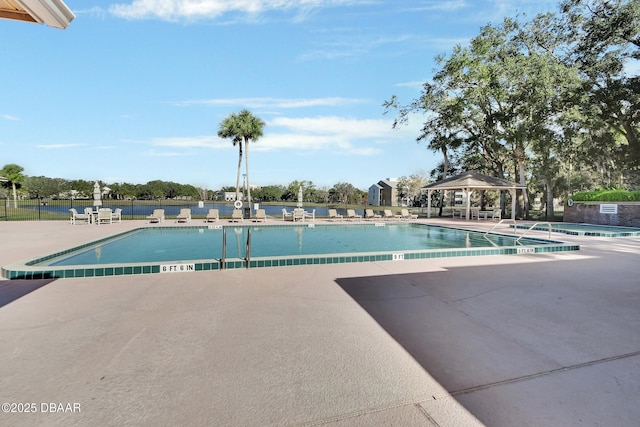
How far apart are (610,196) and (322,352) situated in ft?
58.3

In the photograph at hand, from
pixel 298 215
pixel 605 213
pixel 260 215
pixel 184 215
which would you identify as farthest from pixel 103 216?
pixel 605 213

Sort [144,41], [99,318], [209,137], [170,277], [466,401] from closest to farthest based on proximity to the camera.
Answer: [466,401] → [99,318] → [170,277] → [144,41] → [209,137]

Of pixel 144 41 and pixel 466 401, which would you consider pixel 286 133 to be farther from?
pixel 466 401

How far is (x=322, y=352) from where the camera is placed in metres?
2.39

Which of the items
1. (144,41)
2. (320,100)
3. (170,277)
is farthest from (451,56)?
(170,277)

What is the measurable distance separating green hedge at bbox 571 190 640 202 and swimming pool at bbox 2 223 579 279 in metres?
7.65

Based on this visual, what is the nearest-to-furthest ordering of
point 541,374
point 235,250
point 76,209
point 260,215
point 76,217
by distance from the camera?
point 541,374 < point 235,250 < point 76,217 < point 260,215 < point 76,209

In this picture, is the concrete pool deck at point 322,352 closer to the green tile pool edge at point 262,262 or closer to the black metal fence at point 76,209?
the green tile pool edge at point 262,262

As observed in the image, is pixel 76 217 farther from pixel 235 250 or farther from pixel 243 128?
pixel 243 128

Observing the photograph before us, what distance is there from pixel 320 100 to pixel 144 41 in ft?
36.2

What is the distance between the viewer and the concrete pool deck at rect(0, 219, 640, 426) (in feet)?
5.60

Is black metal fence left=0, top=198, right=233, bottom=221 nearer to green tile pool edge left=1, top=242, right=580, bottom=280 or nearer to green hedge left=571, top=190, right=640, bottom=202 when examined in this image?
green tile pool edge left=1, top=242, right=580, bottom=280

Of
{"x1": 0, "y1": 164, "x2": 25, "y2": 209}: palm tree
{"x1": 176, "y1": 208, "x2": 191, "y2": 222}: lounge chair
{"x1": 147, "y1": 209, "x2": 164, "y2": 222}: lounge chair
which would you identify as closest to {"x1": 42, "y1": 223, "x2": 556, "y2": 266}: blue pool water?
{"x1": 176, "y1": 208, "x2": 191, "y2": 222}: lounge chair

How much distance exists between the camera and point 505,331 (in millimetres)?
2822
